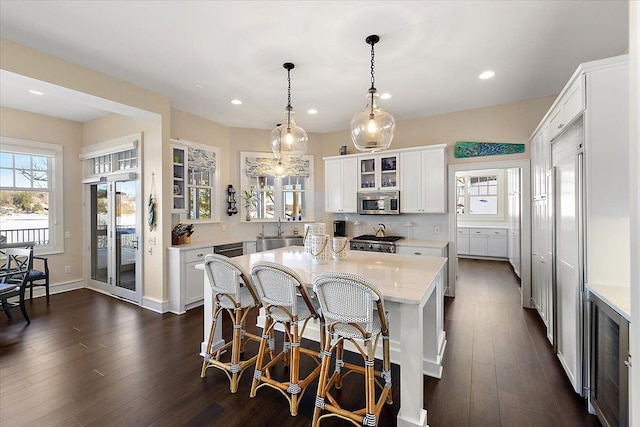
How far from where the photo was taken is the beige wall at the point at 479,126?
4.15 metres

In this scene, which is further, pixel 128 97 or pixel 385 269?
pixel 128 97

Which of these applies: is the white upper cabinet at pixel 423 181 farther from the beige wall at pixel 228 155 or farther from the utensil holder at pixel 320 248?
the utensil holder at pixel 320 248

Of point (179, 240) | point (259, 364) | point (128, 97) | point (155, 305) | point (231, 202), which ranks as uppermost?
point (128, 97)

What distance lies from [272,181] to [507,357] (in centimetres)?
442

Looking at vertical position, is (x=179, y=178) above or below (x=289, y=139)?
below

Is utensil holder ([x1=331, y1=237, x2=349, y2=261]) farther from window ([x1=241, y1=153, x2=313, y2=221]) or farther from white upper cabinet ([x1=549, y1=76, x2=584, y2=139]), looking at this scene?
window ([x1=241, y1=153, x2=313, y2=221])

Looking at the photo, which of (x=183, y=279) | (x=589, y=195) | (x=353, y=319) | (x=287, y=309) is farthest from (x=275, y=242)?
(x=589, y=195)

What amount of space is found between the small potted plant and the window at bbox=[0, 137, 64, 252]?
3.00 m

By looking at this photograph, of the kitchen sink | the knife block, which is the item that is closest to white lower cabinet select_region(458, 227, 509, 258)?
the kitchen sink

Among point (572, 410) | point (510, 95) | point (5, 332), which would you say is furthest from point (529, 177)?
point (5, 332)

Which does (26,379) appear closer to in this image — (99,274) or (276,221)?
(99,274)

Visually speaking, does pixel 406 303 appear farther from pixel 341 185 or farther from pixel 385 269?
pixel 341 185

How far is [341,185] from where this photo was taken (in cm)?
527

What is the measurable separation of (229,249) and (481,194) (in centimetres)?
669
